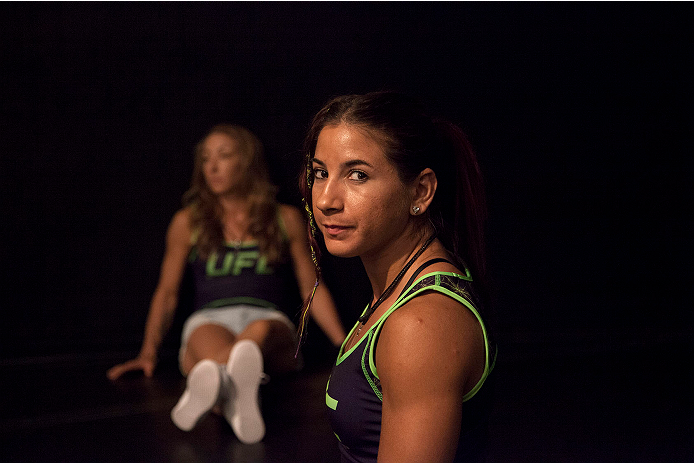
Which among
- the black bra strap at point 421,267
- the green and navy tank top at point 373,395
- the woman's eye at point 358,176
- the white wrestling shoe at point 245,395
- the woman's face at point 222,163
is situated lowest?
the white wrestling shoe at point 245,395

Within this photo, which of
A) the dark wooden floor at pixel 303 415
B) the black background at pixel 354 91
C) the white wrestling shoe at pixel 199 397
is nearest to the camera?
the dark wooden floor at pixel 303 415

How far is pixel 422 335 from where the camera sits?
2.95ft

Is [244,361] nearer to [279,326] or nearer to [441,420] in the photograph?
[279,326]

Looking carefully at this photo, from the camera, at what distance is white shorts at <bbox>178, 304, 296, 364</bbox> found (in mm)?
3082

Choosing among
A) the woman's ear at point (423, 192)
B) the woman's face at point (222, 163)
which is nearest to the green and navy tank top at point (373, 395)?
the woman's ear at point (423, 192)

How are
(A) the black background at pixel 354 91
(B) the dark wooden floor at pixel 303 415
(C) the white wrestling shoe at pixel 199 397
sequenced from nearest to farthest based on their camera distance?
(B) the dark wooden floor at pixel 303 415 → (C) the white wrestling shoe at pixel 199 397 → (A) the black background at pixel 354 91

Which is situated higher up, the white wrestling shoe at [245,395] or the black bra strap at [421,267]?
the black bra strap at [421,267]

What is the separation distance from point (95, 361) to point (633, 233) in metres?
2.90

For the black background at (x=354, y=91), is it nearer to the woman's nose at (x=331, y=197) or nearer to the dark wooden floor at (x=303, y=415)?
the dark wooden floor at (x=303, y=415)

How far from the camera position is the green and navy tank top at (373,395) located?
1005mm

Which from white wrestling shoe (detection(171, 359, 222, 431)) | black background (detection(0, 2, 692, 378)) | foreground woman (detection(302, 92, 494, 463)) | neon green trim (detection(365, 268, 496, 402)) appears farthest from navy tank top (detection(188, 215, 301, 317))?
neon green trim (detection(365, 268, 496, 402))

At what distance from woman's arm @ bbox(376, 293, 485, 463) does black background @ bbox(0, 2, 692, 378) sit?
2.57 meters

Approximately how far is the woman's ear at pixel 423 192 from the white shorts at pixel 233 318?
2043 millimetres

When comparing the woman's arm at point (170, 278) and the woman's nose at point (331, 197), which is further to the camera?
the woman's arm at point (170, 278)
